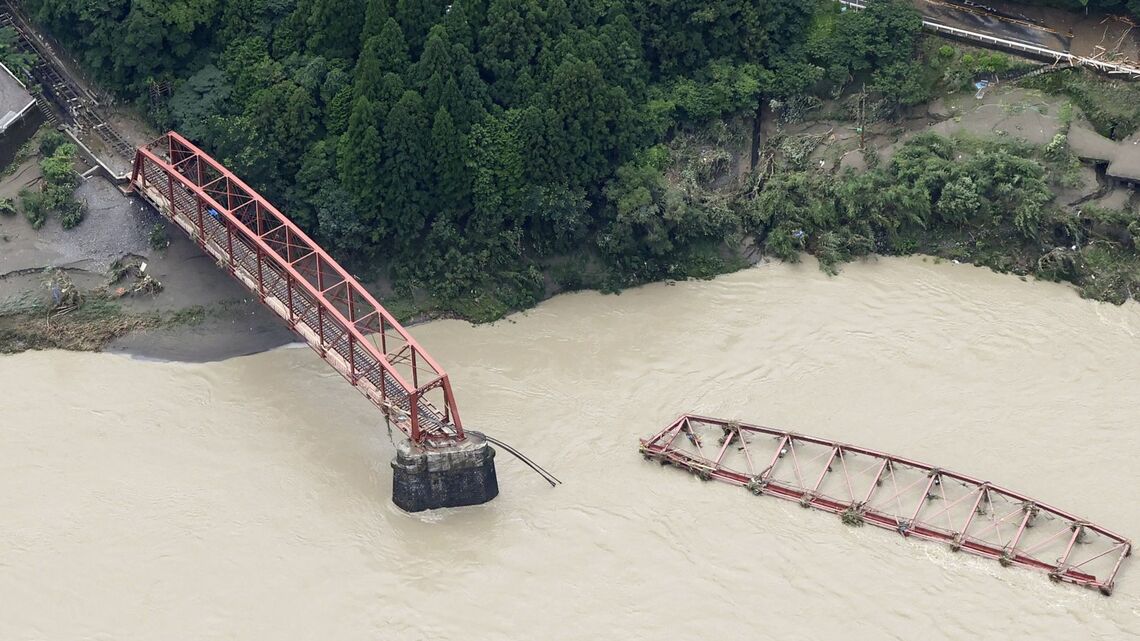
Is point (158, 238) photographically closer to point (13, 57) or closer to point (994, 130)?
point (13, 57)

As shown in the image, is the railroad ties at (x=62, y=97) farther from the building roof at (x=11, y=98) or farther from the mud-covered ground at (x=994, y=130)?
the mud-covered ground at (x=994, y=130)

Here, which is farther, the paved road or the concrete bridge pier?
the paved road

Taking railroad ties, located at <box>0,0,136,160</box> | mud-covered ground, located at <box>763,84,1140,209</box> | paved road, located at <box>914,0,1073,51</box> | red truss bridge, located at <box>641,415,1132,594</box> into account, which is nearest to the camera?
red truss bridge, located at <box>641,415,1132,594</box>

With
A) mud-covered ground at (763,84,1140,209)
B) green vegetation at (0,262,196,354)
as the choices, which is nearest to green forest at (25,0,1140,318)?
mud-covered ground at (763,84,1140,209)

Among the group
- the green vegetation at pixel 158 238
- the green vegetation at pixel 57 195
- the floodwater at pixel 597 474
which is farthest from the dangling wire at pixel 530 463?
the green vegetation at pixel 57 195

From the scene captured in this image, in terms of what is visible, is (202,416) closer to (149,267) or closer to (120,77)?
(149,267)

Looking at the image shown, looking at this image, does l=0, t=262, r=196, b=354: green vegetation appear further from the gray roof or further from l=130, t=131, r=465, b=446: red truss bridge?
the gray roof

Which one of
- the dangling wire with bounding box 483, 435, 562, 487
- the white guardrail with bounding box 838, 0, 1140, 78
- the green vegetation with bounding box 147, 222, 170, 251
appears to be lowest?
the dangling wire with bounding box 483, 435, 562, 487
